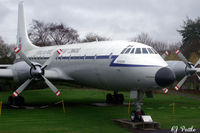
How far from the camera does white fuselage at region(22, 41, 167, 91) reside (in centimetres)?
1285

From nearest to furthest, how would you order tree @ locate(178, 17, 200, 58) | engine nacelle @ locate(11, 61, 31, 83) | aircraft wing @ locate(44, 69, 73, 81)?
1. engine nacelle @ locate(11, 61, 31, 83)
2. aircraft wing @ locate(44, 69, 73, 81)
3. tree @ locate(178, 17, 200, 58)

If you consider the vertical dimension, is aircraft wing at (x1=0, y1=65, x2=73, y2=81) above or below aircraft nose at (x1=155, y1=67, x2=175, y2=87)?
below

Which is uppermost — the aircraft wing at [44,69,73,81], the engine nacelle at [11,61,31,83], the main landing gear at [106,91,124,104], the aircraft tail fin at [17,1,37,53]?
the aircraft tail fin at [17,1,37,53]

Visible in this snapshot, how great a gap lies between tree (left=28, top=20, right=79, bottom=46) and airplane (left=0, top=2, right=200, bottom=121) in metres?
39.2

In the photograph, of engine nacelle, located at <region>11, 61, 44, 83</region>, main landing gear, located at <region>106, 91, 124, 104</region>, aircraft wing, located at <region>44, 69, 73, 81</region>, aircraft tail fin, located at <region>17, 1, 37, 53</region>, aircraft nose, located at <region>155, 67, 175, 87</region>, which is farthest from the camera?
aircraft tail fin, located at <region>17, 1, 37, 53</region>

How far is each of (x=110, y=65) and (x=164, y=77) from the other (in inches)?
140

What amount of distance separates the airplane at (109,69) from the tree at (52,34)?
3918 centimetres

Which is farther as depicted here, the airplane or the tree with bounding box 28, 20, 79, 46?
the tree with bounding box 28, 20, 79, 46

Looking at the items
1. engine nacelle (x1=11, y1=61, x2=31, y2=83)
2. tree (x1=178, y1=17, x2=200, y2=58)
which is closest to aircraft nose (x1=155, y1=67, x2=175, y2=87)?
engine nacelle (x1=11, y1=61, x2=31, y2=83)

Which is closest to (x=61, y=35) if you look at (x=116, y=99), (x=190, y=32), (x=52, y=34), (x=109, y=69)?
(x=52, y=34)

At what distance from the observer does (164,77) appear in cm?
1195

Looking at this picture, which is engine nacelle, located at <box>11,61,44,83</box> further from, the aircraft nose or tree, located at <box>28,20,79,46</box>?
tree, located at <box>28,20,79,46</box>

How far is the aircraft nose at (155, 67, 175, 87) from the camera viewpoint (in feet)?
39.1

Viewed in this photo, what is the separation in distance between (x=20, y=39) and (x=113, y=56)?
1478cm
